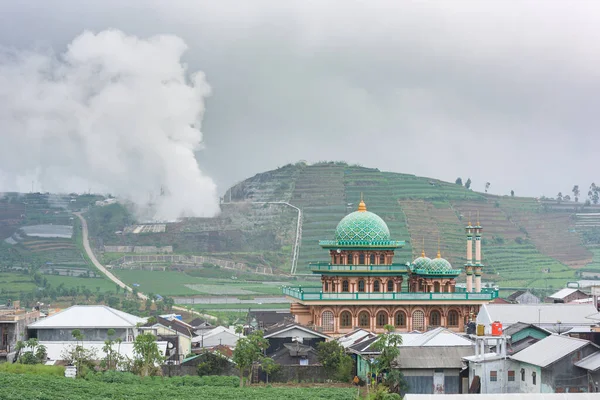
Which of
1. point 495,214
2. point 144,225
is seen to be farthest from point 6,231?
point 495,214

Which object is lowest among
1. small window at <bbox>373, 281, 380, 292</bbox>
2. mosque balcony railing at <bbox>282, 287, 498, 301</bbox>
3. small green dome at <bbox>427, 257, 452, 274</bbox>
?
mosque balcony railing at <bbox>282, 287, 498, 301</bbox>

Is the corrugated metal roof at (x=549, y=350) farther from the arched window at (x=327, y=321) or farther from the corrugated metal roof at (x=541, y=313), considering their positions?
the arched window at (x=327, y=321)

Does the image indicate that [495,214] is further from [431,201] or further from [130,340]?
[130,340]

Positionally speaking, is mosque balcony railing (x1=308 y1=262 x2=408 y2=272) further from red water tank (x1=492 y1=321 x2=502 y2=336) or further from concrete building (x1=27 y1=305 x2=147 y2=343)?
red water tank (x1=492 y1=321 x2=502 y2=336)

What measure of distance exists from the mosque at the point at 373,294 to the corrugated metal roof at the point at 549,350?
16.3m

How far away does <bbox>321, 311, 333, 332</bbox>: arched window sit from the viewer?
189 ft

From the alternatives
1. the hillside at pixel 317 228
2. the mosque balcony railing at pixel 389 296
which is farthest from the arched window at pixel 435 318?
the hillside at pixel 317 228

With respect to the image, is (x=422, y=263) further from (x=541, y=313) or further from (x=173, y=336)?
(x=173, y=336)

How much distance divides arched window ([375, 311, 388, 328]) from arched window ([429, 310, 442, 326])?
2576mm

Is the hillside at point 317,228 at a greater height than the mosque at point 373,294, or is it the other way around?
the hillside at point 317,228

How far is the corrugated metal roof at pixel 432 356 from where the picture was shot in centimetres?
4296

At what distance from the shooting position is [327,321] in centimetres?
5775

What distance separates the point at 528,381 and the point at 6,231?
95.2 m

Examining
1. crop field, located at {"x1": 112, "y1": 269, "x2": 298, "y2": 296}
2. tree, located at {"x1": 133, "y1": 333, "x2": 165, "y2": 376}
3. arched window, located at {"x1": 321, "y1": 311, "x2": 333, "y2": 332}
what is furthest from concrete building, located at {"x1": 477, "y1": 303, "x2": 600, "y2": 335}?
crop field, located at {"x1": 112, "y1": 269, "x2": 298, "y2": 296}
